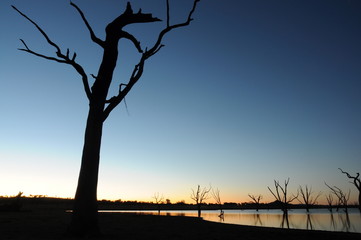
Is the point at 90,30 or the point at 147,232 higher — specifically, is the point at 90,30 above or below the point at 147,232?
above

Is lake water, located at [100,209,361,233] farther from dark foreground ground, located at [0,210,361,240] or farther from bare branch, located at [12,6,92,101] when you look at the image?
bare branch, located at [12,6,92,101]

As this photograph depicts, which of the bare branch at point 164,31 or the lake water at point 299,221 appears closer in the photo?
the bare branch at point 164,31

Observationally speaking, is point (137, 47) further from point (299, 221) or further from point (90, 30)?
point (299, 221)

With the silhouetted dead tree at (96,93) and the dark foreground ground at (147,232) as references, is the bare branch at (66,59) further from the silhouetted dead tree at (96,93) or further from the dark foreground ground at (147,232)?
the dark foreground ground at (147,232)

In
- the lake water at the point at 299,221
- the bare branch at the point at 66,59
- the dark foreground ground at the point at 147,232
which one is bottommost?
the lake water at the point at 299,221

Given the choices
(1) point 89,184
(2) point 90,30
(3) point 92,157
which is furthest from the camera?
(2) point 90,30

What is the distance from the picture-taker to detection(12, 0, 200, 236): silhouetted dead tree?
7.99 m

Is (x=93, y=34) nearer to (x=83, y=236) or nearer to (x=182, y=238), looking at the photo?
(x=83, y=236)

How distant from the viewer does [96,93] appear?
365 inches

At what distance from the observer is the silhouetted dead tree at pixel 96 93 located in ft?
26.2

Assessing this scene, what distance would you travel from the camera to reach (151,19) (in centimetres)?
1046

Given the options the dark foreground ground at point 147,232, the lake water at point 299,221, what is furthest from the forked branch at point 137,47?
the lake water at point 299,221

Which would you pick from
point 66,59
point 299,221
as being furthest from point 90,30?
point 299,221

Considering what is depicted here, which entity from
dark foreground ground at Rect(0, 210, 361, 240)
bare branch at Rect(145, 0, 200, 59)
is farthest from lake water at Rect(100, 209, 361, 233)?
bare branch at Rect(145, 0, 200, 59)
